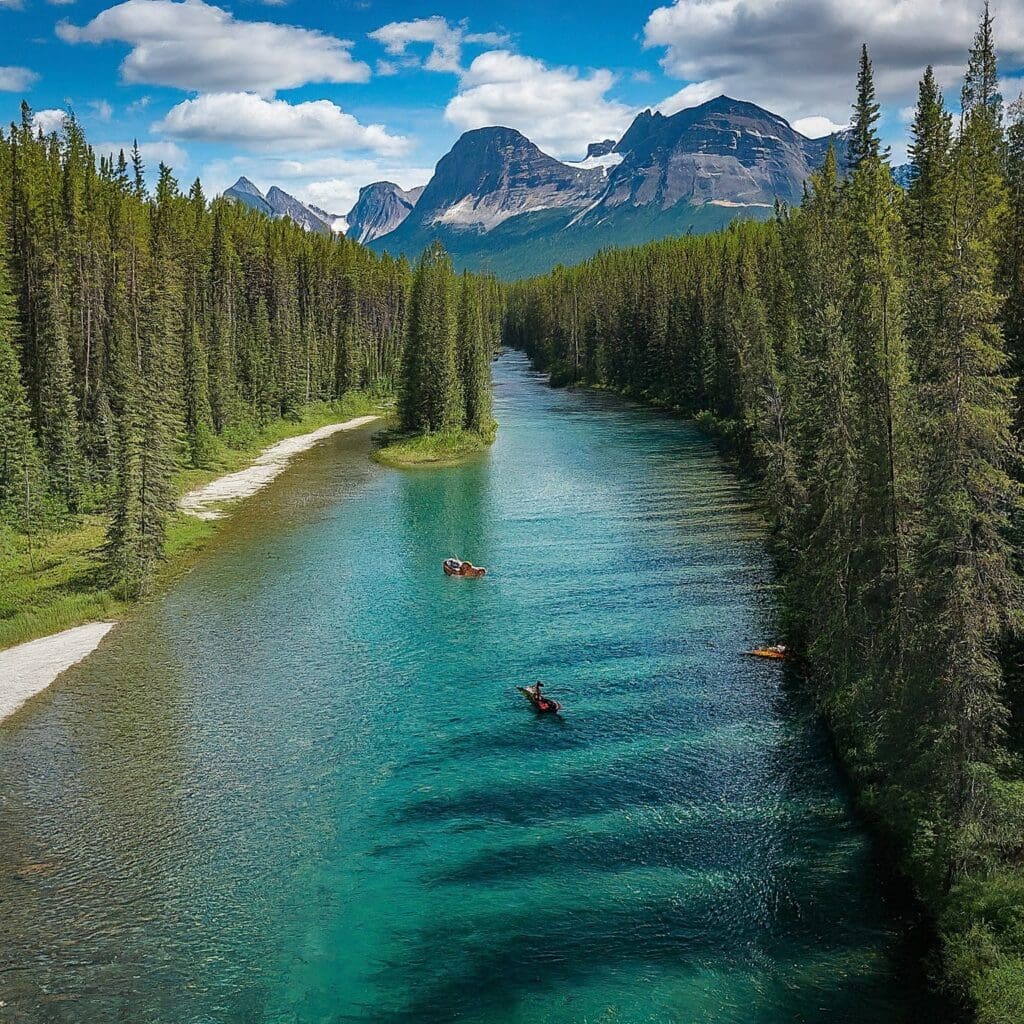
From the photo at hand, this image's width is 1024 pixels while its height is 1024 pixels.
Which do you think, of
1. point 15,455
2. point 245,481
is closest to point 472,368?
point 245,481

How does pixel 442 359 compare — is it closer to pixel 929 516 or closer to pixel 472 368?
pixel 472 368

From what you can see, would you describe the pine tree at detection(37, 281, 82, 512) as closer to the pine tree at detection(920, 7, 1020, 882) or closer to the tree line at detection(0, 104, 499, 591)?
the tree line at detection(0, 104, 499, 591)

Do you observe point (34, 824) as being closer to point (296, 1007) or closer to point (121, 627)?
point (296, 1007)

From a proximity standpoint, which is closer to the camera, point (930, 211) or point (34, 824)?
point (34, 824)

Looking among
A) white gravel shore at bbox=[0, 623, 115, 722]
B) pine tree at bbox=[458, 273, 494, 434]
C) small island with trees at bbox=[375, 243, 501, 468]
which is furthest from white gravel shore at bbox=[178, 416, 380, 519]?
white gravel shore at bbox=[0, 623, 115, 722]

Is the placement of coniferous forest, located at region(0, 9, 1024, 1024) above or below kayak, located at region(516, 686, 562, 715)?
above

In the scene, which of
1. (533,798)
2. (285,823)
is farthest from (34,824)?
(533,798)
